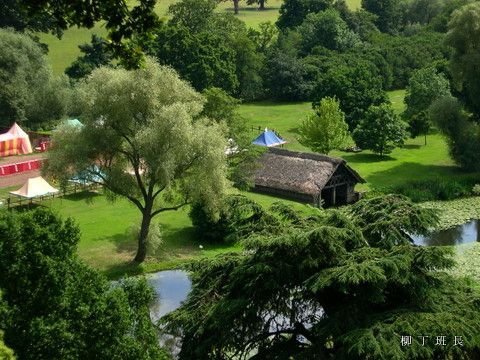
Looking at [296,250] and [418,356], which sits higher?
[296,250]

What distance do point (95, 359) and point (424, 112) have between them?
46.2m

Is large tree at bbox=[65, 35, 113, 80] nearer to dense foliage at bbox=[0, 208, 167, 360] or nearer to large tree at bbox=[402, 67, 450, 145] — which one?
large tree at bbox=[402, 67, 450, 145]

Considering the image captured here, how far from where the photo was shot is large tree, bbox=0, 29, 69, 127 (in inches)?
2156

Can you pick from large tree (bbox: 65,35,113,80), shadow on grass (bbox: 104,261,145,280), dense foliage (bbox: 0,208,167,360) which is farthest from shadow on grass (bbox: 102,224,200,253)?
large tree (bbox: 65,35,113,80)

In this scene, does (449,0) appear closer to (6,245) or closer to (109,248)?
(109,248)

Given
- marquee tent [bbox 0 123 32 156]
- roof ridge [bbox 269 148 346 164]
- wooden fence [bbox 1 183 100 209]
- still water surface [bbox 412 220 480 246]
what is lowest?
still water surface [bbox 412 220 480 246]

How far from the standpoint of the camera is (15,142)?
5119 centimetres

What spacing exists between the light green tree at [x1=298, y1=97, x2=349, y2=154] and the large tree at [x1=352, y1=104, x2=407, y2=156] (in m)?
3.10

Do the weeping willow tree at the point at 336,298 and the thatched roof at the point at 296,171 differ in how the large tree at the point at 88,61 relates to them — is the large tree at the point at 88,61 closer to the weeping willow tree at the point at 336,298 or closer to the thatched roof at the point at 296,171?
the thatched roof at the point at 296,171

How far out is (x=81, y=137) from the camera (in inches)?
1195

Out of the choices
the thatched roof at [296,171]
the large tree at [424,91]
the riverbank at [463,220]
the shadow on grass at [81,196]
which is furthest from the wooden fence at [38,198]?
the large tree at [424,91]

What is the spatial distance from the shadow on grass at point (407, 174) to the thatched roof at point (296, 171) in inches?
122

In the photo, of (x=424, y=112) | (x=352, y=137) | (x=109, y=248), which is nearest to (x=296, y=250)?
(x=109, y=248)

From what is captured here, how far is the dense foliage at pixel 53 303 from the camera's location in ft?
49.7
